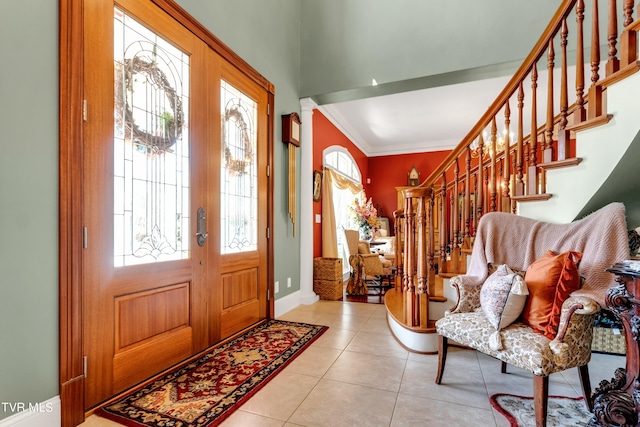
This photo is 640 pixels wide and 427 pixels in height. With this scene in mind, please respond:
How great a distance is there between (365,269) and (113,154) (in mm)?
3804

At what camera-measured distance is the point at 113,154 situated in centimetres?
190

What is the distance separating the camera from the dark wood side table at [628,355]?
118cm

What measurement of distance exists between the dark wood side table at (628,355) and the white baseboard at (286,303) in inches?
114

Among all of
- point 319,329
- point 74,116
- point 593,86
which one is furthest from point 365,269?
point 74,116

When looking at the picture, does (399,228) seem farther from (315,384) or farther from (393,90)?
(315,384)

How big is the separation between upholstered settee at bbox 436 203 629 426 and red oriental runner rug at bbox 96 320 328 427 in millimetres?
1260

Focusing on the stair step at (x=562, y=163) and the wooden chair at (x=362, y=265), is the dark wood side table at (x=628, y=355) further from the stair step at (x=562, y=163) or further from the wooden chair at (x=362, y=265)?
the wooden chair at (x=362, y=265)

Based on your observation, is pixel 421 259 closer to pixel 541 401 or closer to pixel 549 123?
pixel 541 401

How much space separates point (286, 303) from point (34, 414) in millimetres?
2522

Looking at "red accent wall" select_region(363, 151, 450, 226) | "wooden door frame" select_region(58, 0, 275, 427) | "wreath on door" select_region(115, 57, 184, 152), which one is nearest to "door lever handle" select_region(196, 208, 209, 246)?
"wreath on door" select_region(115, 57, 184, 152)

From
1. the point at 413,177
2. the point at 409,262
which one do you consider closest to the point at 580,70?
the point at 409,262

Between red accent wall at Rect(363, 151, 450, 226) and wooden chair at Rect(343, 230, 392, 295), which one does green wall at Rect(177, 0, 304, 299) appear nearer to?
wooden chair at Rect(343, 230, 392, 295)

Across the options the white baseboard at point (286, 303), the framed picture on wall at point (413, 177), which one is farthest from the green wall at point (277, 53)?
the framed picture on wall at point (413, 177)

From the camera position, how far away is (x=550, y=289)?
68.2 inches
